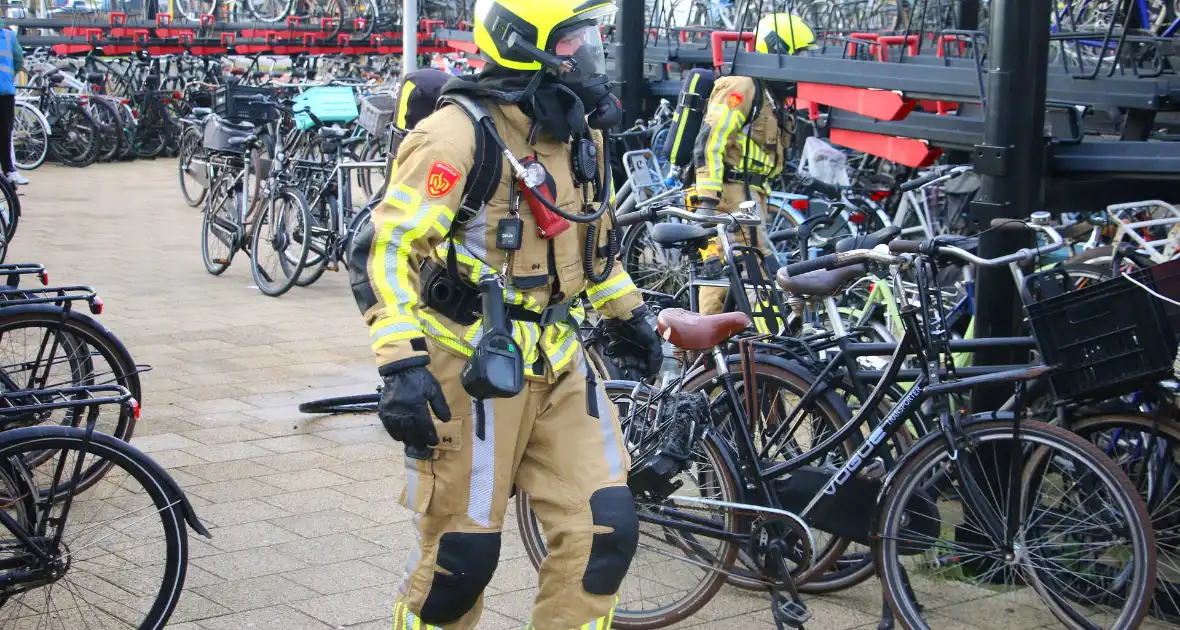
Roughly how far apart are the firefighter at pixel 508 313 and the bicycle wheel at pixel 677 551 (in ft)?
2.48

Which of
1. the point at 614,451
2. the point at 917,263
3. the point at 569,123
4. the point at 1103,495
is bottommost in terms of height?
the point at 1103,495

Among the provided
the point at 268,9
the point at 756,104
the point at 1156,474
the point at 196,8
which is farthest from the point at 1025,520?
the point at 268,9

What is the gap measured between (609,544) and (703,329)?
1.07 m

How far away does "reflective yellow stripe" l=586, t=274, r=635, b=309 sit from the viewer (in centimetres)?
371

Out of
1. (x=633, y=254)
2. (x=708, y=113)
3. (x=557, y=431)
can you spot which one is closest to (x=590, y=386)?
(x=557, y=431)

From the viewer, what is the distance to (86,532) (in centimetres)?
395

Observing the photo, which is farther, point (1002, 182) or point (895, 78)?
point (895, 78)

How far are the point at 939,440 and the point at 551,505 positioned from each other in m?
1.25

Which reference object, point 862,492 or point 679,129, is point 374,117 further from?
point 862,492

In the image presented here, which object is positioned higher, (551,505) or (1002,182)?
(1002,182)

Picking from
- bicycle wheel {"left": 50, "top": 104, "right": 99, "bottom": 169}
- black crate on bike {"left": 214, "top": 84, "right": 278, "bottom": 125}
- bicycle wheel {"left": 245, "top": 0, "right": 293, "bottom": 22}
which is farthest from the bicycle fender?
bicycle wheel {"left": 245, "top": 0, "right": 293, "bottom": 22}

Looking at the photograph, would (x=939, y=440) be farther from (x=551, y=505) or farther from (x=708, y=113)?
(x=708, y=113)

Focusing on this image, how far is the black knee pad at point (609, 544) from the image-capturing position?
3.29 meters

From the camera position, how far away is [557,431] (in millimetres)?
3418
